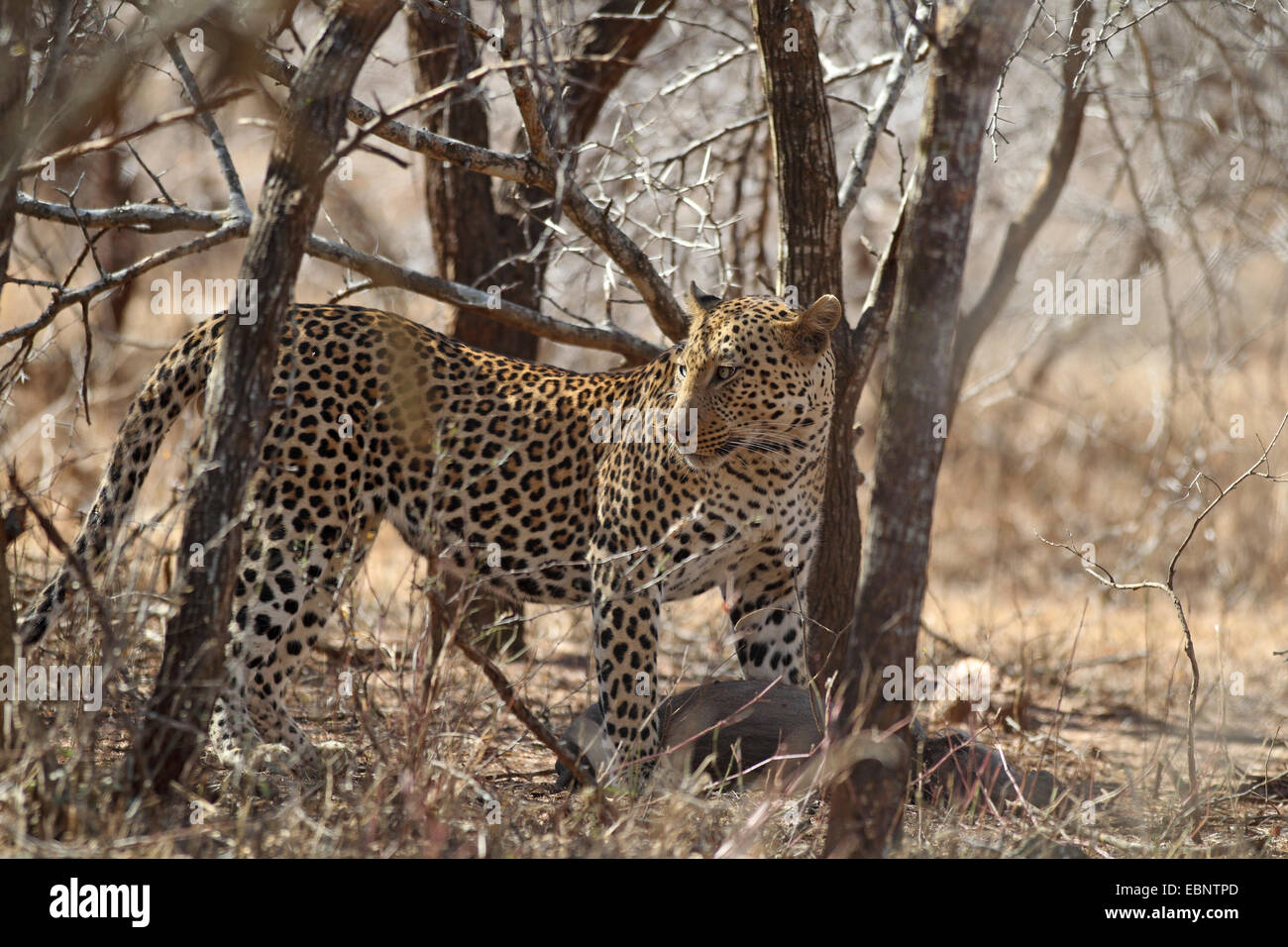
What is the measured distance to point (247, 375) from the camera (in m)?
3.92

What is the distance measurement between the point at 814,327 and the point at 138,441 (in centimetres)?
272

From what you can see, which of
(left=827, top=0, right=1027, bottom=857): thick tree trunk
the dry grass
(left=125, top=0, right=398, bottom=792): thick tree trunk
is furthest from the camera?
the dry grass

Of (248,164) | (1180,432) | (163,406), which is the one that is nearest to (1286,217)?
(1180,432)

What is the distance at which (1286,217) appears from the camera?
9.56 metres

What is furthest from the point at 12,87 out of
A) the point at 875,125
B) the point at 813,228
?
the point at 875,125

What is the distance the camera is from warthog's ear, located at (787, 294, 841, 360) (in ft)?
16.6

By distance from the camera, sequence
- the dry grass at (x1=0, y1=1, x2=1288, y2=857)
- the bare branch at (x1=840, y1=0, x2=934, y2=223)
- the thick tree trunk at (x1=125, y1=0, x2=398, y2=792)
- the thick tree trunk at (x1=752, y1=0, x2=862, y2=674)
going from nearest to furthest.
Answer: the thick tree trunk at (x1=125, y1=0, x2=398, y2=792) < the dry grass at (x1=0, y1=1, x2=1288, y2=857) < the thick tree trunk at (x1=752, y1=0, x2=862, y2=674) < the bare branch at (x1=840, y1=0, x2=934, y2=223)

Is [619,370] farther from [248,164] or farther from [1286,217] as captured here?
[248,164]

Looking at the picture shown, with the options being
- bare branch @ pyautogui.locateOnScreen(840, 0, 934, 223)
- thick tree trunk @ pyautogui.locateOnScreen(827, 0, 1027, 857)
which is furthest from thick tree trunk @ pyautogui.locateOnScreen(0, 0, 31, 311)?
bare branch @ pyautogui.locateOnScreen(840, 0, 934, 223)

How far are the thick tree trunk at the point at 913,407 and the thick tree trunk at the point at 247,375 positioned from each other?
1.64 m

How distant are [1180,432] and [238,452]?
422 inches
